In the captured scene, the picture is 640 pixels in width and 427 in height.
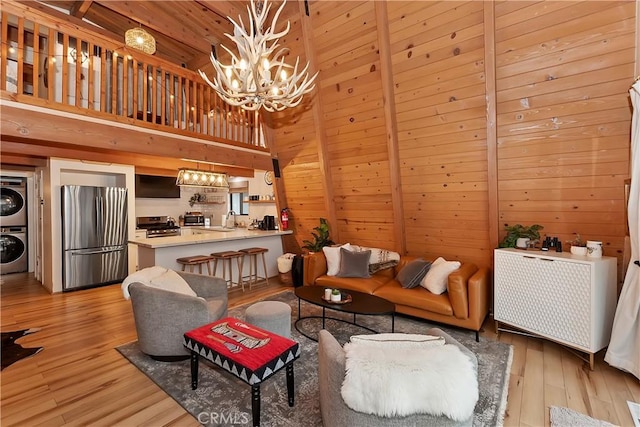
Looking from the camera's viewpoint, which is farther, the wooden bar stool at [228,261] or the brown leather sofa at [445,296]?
the wooden bar stool at [228,261]

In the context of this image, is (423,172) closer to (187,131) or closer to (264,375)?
(264,375)

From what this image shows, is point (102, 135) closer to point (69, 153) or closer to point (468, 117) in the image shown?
point (69, 153)

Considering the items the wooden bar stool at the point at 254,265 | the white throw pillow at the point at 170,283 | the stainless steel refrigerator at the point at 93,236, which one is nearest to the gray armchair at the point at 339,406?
the white throw pillow at the point at 170,283

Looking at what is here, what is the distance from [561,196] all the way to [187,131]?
4.72 m

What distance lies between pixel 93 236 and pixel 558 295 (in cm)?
661

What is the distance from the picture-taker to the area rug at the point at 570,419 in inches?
71.7

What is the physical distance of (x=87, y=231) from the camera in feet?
16.0

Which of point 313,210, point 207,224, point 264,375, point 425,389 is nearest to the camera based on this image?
point 425,389

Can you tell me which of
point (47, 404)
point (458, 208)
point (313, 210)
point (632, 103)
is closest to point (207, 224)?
point (313, 210)

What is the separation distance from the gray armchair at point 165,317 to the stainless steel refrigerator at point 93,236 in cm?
327

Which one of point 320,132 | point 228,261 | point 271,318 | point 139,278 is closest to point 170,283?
point 139,278

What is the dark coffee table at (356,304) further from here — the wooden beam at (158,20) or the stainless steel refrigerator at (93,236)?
the wooden beam at (158,20)

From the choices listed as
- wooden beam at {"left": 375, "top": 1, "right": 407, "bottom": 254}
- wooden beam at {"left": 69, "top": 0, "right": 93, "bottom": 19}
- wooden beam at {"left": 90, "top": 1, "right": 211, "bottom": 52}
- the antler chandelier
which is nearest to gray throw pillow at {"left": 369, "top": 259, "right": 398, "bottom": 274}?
wooden beam at {"left": 375, "top": 1, "right": 407, "bottom": 254}

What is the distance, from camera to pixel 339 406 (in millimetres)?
1435
